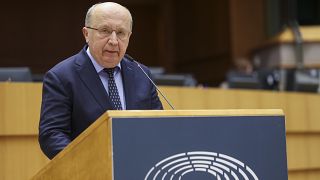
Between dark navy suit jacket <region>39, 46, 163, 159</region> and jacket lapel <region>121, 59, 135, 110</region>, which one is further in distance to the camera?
jacket lapel <region>121, 59, 135, 110</region>

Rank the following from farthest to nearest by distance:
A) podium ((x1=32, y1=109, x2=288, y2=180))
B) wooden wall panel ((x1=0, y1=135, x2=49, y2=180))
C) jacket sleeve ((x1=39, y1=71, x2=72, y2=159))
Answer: wooden wall panel ((x1=0, y1=135, x2=49, y2=180)) < jacket sleeve ((x1=39, y1=71, x2=72, y2=159)) < podium ((x1=32, y1=109, x2=288, y2=180))

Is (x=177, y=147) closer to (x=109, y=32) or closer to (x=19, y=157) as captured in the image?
(x=109, y=32)

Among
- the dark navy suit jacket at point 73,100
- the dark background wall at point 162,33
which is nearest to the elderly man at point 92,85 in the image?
the dark navy suit jacket at point 73,100

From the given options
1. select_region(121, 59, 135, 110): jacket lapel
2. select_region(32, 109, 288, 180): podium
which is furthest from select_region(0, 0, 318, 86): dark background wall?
select_region(32, 109, 288, 180): podium

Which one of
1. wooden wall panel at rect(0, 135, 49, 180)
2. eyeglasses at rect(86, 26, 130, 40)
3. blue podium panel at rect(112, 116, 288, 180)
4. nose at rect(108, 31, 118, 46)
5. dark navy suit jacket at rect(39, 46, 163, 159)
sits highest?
eyeglasses at rect(86, 26, 130, 40)

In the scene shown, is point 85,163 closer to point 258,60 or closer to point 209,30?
point 258,60

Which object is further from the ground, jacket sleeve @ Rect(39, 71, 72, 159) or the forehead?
the forehead

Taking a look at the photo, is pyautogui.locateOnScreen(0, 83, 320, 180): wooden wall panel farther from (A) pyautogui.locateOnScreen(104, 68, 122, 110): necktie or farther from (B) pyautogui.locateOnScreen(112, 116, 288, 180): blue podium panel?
(B) pyautogui.locateOnScreen(112, 116, 288, 180): blue podium panel

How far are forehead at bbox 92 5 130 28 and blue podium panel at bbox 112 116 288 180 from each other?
1.54 feet

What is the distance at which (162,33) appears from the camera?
10.7 m

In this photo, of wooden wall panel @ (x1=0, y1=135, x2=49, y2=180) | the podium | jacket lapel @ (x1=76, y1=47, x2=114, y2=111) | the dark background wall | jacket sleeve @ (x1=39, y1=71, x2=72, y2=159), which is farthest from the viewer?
the dark background wall

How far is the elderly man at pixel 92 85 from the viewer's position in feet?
7.93

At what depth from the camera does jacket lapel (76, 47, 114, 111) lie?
98.1 inches

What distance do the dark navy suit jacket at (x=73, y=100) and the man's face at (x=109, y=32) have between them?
9cm
